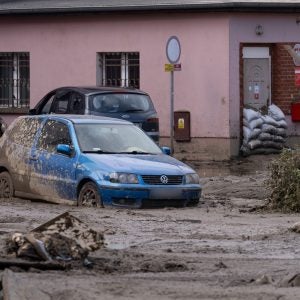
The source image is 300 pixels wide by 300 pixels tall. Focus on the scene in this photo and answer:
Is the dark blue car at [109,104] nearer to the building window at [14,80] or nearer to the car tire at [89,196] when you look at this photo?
the car tire at [89,196]

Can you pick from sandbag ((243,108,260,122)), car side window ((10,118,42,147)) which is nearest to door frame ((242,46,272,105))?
sandbag ((243,108,260,122))

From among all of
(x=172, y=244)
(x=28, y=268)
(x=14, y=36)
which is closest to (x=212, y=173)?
(x=14, y=36)

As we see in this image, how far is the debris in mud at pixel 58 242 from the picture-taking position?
995cm

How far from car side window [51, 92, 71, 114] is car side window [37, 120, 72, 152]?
576cm

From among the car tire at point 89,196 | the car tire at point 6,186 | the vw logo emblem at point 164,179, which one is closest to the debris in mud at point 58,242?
the car tire at point 89,196

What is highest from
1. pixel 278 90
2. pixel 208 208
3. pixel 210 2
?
pixel 210 2

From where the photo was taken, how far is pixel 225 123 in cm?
2628

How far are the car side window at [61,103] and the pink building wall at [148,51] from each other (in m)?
4.66

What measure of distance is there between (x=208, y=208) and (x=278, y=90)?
11.6 metres

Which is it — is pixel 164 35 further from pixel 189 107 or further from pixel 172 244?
pixel 172 244

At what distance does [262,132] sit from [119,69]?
453cm

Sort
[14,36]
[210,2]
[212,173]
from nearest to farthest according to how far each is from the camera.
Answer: [212,173], [210,2], [14,36]

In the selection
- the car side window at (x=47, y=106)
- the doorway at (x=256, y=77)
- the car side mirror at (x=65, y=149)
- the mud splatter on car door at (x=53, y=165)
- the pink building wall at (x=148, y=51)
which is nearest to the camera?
the mud splatter on car door at (x=53, y=165)

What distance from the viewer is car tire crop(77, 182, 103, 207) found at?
15.4m
